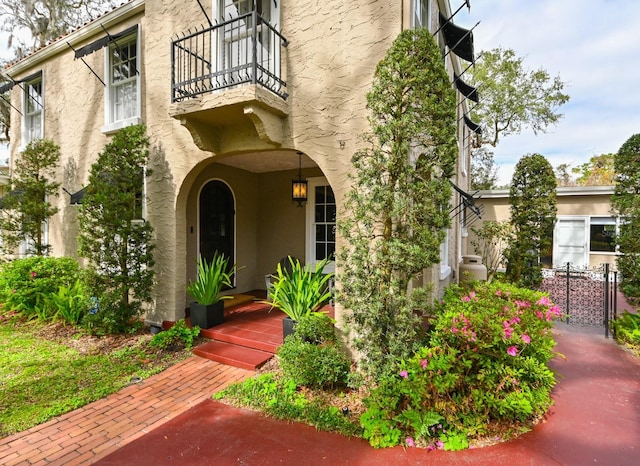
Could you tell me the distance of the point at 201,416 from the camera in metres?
3.63

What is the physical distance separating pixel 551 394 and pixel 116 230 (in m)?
7.06

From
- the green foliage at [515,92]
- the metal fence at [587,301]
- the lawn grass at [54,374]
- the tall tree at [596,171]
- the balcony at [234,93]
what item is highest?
the green foliage at [515,92]

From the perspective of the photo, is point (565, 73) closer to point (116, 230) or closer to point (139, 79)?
point (139, 79)

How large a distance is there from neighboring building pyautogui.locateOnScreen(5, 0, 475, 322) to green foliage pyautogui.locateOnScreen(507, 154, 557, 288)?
1614mm

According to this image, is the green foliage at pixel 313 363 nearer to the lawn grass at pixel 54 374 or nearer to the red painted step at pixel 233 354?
the red painted step at pixel 233 354

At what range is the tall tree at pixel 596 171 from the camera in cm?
2440

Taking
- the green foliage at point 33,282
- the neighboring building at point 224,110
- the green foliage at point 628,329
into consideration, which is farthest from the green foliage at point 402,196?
the green foliage at point 33,282

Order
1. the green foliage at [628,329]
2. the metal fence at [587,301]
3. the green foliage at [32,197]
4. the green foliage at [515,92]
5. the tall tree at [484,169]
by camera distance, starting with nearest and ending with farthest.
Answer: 1. the green foliage at [628,329]
2. the metal fence at [587,301]
3. the green foliage at [32,197]
4. the green foliage at [515,92]
5. the tall tree at [484,169]

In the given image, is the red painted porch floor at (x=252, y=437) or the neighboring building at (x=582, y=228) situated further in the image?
the neighboring building at (x=582, y=228)

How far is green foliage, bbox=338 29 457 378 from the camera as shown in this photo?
3.46 meters

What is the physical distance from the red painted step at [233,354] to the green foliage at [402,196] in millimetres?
1882

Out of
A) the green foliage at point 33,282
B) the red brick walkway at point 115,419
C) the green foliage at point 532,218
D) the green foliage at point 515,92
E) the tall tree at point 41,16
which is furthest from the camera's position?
the green foliage at point 515,92

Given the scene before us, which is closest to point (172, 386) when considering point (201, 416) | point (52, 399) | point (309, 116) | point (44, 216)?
point (201, 416)

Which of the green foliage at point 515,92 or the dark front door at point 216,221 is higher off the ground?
the green foliage at point 515,92
